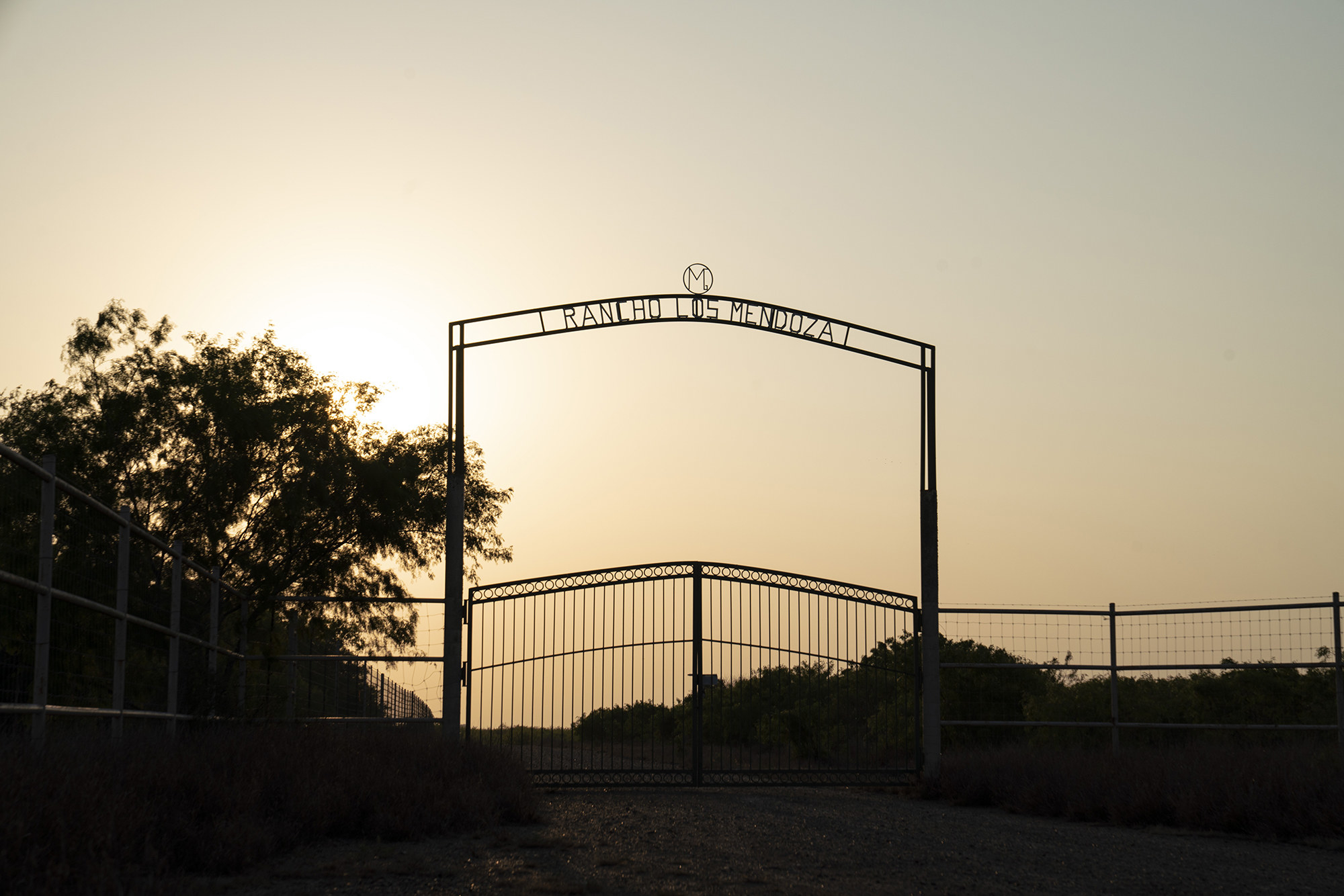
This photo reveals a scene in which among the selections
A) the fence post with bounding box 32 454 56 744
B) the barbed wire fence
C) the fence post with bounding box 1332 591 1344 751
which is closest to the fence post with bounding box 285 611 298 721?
the barbed wire fence

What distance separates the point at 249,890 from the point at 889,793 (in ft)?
32.4

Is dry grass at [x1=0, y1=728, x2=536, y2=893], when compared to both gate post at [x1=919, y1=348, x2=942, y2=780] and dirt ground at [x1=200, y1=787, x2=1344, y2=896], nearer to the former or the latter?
dirt ground at [x1=200, y1=787, x2=1344, y2=896]

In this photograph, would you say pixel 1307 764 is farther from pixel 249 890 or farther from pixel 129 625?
pixel 129 625

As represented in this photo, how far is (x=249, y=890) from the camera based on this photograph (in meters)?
6.55

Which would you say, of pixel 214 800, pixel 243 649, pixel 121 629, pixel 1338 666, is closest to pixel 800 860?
pixel 214 800

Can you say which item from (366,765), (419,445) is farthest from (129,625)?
(419,445)

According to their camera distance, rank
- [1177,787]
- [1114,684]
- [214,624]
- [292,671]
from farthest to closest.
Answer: [292,671]
[1114,684]
[214,624]
[1177,787]

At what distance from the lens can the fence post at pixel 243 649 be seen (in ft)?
51.4

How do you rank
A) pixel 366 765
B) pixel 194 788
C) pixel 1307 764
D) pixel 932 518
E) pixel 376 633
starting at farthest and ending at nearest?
1. pixel 376 633
2. pixel 932 518
3. pixel 1307 764
4. pixel 366 765
5. pixel 194 788

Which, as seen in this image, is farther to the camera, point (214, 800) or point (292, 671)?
point (292, 671)

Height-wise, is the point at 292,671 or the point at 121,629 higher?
the point at 121,629

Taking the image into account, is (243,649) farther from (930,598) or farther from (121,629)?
(930,598)

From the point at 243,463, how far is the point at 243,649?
320 centimetres

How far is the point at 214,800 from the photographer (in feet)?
25.3
